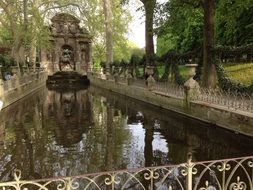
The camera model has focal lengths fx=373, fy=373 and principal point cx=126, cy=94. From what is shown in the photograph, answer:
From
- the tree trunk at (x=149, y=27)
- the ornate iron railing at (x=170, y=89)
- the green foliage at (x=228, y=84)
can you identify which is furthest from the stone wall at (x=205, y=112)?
the tree trunk at (x=149, y=27)

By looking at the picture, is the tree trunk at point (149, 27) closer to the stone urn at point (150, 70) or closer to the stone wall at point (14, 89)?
the stone urn at point (150, 70)

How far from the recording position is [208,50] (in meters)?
18.2

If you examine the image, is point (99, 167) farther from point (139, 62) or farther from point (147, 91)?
point (139, 62)

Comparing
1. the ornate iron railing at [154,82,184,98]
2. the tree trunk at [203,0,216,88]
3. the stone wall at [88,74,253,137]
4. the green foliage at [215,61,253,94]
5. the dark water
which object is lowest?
the dark water

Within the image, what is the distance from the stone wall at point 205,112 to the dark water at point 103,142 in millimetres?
305

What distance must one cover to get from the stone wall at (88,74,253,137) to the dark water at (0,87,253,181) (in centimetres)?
31

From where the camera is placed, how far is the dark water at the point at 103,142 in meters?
10.0

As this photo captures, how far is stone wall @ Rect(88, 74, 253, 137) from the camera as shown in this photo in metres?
12.5

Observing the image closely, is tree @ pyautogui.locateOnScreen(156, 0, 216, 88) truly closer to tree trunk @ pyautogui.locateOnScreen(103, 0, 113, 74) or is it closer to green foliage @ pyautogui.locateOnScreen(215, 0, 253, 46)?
green foliage @ pyautogui.locateOnScreen(215, 0, 253, 46)

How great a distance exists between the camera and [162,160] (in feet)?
33.7

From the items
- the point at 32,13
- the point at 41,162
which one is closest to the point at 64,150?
the point at 41,162

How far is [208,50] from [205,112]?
4.10 metres

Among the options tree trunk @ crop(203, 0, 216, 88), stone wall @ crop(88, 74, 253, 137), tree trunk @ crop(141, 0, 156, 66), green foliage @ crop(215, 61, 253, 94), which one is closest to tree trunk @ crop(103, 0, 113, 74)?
tree trunk @ crop(141, 0, 156, 66)

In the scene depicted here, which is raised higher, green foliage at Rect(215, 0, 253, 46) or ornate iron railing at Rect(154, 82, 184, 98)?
green foliage at Rect(215, 0, 253, 46)
